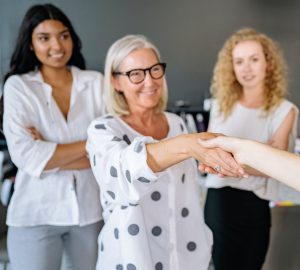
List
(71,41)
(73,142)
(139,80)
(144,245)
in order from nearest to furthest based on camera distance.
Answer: (144,245) < (139,80) < (73,142) < (71,41)

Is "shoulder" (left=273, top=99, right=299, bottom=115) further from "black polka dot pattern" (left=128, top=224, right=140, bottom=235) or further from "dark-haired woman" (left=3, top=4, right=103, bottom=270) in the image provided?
"black polka dot pattern" (left=128, top=224, right=140, bottom=235)

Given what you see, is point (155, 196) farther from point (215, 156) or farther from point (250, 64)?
point (250, 64)

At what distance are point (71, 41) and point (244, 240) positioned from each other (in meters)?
1.05

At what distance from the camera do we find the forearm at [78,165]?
1.35m

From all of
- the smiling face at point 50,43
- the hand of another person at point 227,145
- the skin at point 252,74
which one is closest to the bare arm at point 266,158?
the hand of another person at point 227,145

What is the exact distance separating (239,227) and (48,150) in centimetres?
82

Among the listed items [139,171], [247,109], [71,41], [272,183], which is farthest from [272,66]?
[139,171]

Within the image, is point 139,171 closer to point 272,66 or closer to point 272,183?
point 272,183

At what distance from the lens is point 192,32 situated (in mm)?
2361

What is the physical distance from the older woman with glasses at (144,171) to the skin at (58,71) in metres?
0.21

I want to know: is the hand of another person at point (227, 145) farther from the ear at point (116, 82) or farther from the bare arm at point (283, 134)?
the bare arm at point (283, 134)

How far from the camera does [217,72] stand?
1.77 meters

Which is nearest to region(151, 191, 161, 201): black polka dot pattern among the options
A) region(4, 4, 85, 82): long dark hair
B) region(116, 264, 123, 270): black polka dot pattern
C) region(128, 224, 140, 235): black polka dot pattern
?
region(128, 224, 140, 235): black polka dot pattern

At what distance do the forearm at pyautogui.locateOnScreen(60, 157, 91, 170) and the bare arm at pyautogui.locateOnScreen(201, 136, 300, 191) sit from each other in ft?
1.81
